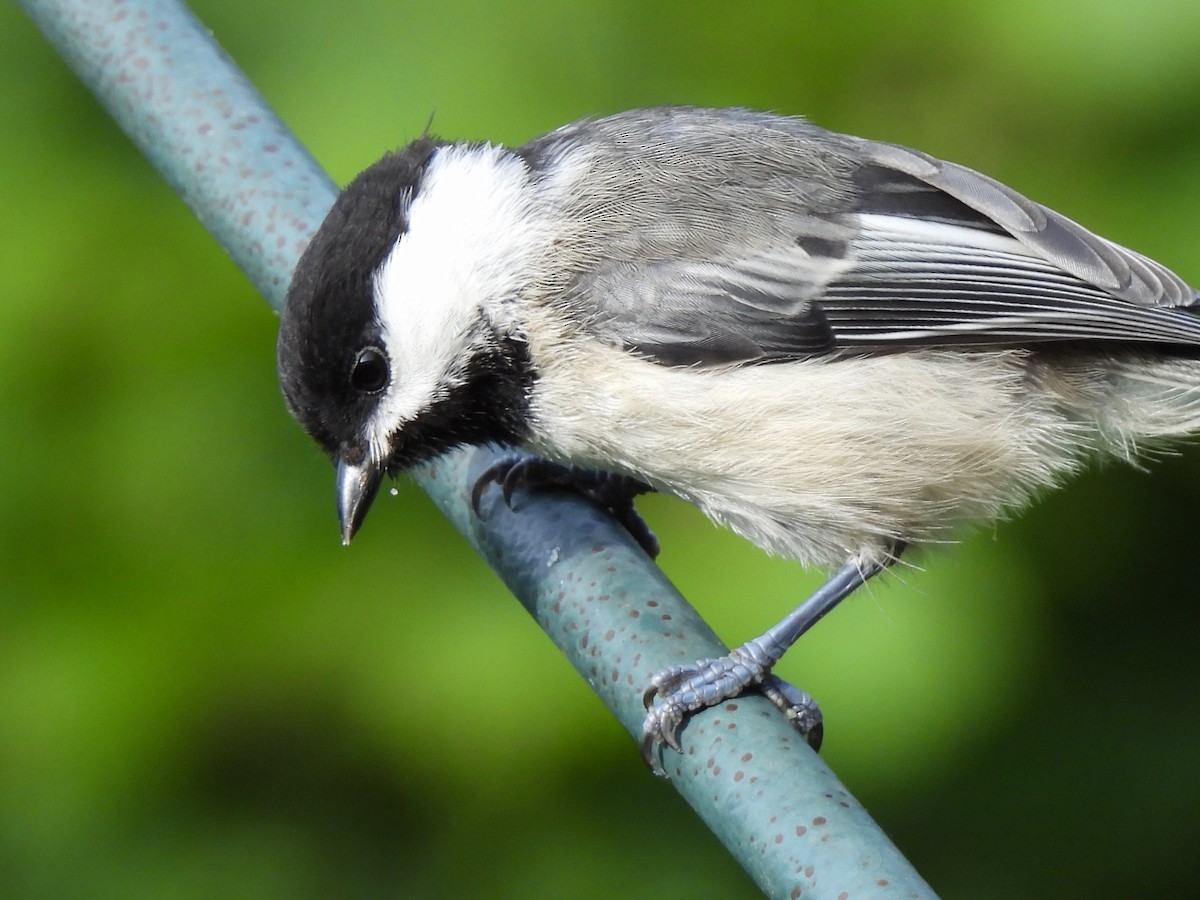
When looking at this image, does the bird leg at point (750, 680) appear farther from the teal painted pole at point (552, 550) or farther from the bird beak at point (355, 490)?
the bird beak at point (355, 490)

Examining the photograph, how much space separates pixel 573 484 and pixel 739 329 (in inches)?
11.1

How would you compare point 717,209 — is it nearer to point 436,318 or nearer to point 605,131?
point 605,131

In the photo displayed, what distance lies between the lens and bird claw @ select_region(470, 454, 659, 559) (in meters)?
1.75

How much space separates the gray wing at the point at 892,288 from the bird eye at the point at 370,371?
0.26 metres

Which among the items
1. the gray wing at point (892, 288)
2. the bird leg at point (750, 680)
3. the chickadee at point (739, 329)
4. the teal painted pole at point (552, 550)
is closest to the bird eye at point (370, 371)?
the chickadee at point (739, 329)

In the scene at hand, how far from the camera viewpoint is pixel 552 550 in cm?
153

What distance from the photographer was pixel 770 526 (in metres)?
1.85

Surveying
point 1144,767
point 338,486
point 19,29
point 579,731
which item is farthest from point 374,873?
point 19,29

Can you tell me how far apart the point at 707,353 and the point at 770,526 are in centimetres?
23

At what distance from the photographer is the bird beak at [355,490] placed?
175cm

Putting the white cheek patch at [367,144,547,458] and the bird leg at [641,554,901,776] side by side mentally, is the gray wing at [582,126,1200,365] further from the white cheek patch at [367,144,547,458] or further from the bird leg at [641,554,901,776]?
the bird leg at [641,554,901,776]

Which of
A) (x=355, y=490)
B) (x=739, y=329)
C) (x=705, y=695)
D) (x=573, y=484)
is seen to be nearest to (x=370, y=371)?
(x=355, y=490)

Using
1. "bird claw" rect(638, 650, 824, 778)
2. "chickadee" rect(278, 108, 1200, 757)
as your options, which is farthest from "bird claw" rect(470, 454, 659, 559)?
"bird claw" rect(638, 650, 824, 778)

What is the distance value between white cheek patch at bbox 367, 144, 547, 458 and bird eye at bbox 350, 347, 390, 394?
11 millimetres
